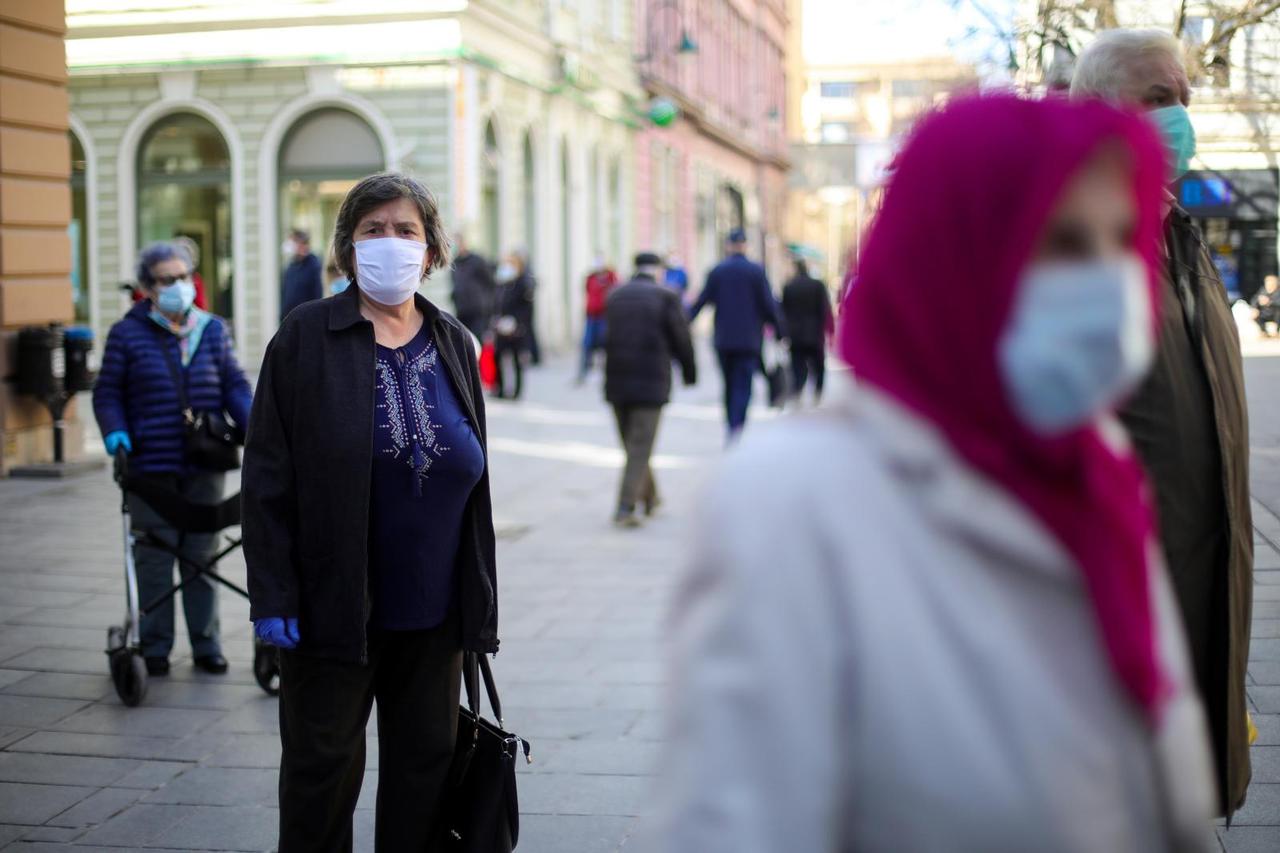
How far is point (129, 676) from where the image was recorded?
636cm

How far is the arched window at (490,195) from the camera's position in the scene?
26.2 metres

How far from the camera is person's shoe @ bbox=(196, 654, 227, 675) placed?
6974 millimetres

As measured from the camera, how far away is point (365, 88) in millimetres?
24219

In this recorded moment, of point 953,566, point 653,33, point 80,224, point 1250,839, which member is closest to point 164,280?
point 1250,839

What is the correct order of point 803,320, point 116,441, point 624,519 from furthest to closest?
point 803,320
point 624,519
point 116,441

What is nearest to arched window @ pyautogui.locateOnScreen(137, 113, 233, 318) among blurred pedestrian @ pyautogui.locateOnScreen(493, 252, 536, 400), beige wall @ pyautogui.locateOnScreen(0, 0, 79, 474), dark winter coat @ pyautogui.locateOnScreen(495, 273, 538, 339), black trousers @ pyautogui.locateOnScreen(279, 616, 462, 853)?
blurred pedestrian @ pyautogui.locateOnScreen(493, 252, 536, 400)

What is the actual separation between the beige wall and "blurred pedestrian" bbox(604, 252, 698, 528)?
4766 mm

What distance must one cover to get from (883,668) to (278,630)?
7.87ft

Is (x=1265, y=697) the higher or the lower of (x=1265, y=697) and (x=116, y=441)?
the lower

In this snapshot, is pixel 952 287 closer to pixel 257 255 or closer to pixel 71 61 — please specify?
pixel 257 255

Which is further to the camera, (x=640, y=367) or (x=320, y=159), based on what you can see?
(x=320, y=159)

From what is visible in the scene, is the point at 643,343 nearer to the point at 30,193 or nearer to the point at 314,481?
the point at 30,193

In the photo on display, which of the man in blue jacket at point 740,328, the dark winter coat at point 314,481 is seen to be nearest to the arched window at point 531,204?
the man in blue jacket at point 740,328

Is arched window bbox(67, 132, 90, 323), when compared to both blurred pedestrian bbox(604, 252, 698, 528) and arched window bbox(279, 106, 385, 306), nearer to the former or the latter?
arched window bbox(279, 106, 385, 306)
